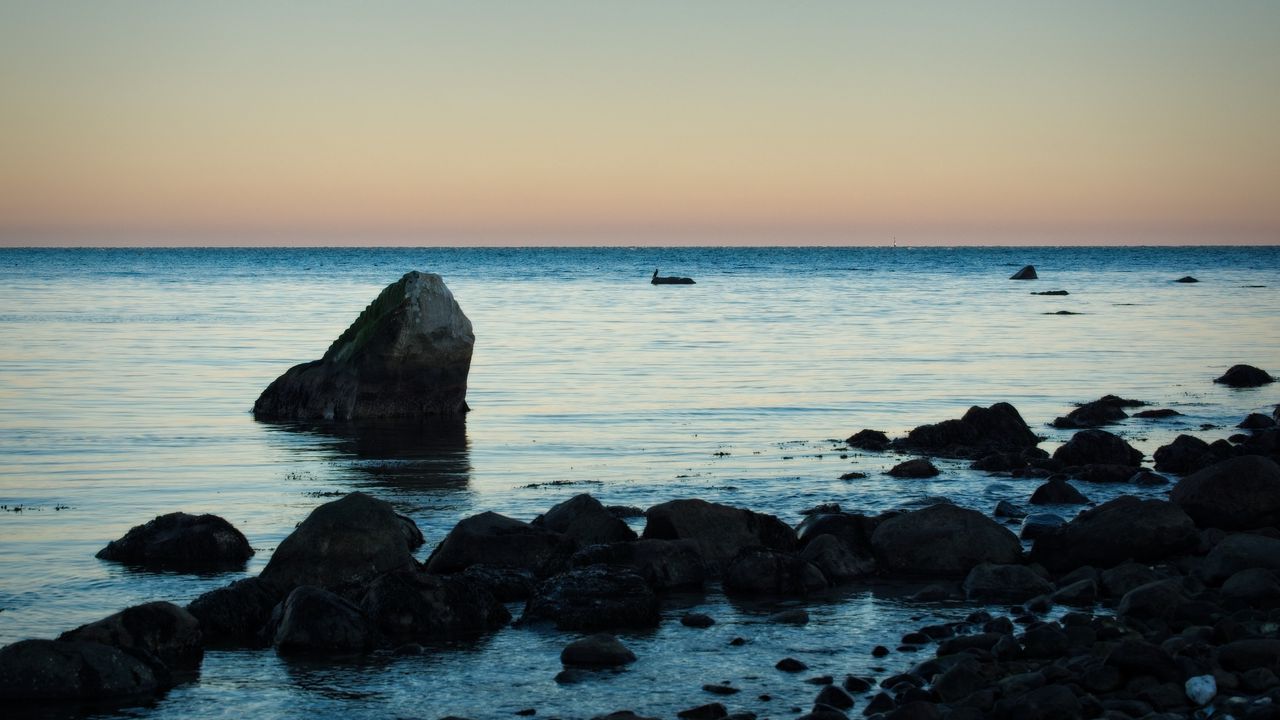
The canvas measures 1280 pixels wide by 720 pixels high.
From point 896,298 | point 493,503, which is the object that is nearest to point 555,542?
point 493,503

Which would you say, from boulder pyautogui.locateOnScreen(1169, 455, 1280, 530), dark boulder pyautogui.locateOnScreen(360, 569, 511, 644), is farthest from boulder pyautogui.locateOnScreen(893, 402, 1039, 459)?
dark boulder pyautogui.locateOnScreen(360, 569, 511, 644)

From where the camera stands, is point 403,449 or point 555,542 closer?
point 555,542

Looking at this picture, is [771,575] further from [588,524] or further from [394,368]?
[394,368]

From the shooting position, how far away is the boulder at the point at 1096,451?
18.2 m

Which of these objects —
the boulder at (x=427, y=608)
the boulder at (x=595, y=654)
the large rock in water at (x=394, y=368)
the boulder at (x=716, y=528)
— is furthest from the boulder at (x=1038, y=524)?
the large rock in water at (x=394, y=368)

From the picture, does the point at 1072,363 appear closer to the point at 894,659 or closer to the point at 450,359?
the point at 450,359

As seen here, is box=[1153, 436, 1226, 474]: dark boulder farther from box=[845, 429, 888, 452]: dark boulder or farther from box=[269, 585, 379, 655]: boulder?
box=[269, 585, 379, 655]: boulder

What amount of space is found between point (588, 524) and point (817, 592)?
2.44 meters

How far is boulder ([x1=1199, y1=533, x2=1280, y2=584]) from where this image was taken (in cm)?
1173

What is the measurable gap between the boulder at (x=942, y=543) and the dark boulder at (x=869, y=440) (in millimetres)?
6629

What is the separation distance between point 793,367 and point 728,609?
21.1 m

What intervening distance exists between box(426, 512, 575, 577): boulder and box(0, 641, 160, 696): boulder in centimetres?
380

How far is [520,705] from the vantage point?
8758mm

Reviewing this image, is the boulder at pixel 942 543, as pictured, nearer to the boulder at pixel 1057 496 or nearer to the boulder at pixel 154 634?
the boulder at pixel 1057 496
